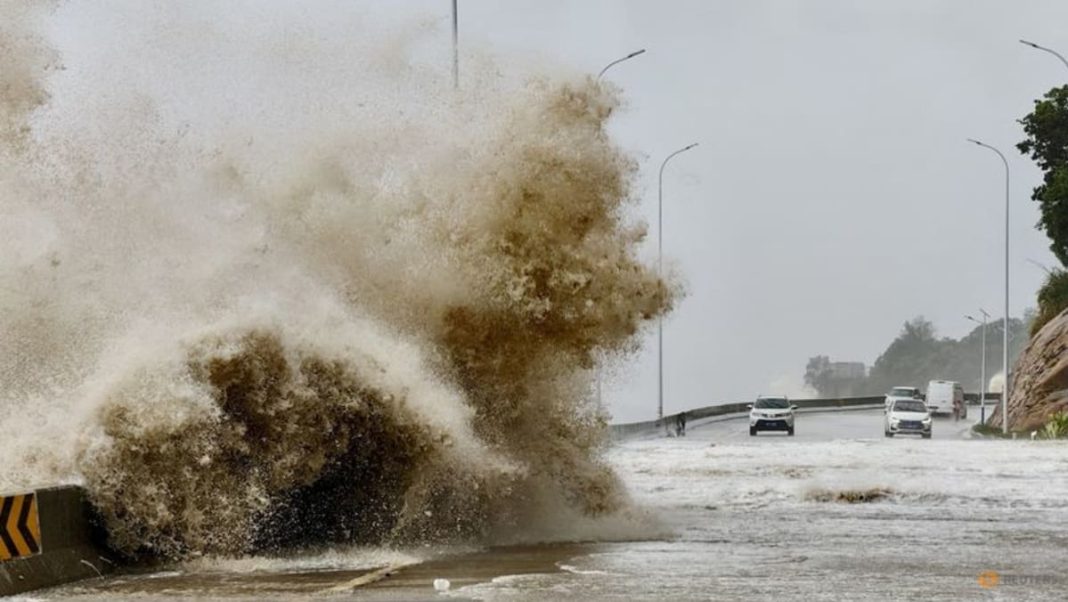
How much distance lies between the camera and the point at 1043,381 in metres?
68.4

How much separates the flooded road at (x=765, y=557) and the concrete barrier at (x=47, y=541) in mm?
295

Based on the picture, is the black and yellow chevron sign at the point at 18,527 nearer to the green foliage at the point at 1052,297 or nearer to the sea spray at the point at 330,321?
the sea spray at the point at 330,321

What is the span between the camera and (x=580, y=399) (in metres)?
21.6

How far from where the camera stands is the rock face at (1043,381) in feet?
219

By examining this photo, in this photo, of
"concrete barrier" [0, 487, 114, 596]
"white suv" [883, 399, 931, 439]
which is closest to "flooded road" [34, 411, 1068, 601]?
"concrete barrier" [0, 487, 114, 596]

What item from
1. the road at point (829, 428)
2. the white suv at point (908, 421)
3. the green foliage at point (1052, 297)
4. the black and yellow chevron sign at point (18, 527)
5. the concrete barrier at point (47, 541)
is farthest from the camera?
the green foliage at point (1052, 297)

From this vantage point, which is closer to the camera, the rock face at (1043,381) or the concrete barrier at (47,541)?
the concrete barrier at (47,541)

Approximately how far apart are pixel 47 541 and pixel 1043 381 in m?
58.2

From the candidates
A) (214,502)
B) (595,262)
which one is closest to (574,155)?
(595,262)

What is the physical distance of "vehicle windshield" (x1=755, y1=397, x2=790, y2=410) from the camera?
69.6 m

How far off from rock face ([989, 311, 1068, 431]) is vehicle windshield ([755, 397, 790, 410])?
27.3 feet

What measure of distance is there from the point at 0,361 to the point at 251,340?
3908 millimetres

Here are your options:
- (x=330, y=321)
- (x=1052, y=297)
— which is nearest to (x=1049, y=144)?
(x=1052, y=297)

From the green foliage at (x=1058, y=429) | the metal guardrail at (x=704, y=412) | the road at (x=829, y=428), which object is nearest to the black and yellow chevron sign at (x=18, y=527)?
the metal guardrail at (x=704, y=412)
